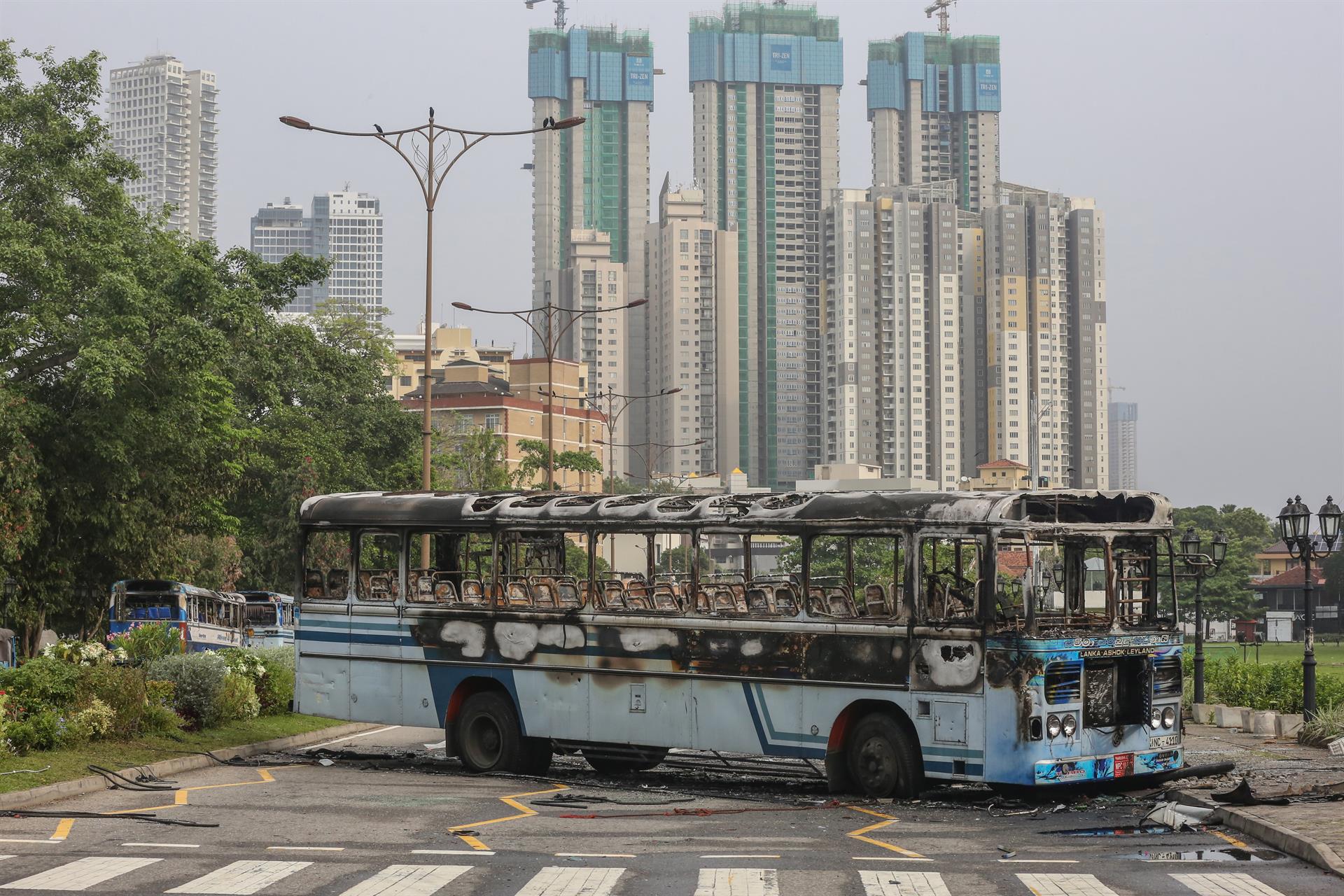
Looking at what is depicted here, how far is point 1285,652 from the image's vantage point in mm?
95438

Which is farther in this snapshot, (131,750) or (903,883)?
(131,750)

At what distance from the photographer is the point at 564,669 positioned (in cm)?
1909

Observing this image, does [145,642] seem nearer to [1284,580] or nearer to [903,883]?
[903,883]

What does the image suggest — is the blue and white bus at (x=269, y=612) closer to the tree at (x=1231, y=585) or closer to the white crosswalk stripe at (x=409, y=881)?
the white crosswalk stripe at (x=409, y=881)

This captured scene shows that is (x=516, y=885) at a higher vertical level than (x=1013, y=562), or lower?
lower

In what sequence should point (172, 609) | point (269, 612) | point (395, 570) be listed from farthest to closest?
1. point (269, 612)
2. point (172, 609)
3. point (395, 570)

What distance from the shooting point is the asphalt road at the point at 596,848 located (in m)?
11.2

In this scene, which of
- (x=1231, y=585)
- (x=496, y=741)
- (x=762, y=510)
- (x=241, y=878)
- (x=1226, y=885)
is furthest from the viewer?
(x=1231, y=585)

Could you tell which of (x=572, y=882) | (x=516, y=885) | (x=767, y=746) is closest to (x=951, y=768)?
(x=767, y=746)

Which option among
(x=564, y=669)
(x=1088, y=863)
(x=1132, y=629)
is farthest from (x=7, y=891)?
(x=1132, y=629)

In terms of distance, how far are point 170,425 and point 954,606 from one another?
23488mm

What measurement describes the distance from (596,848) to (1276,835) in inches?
210

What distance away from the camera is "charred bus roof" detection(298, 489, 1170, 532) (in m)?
16.2

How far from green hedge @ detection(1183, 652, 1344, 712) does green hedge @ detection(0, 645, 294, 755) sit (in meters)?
16.7
